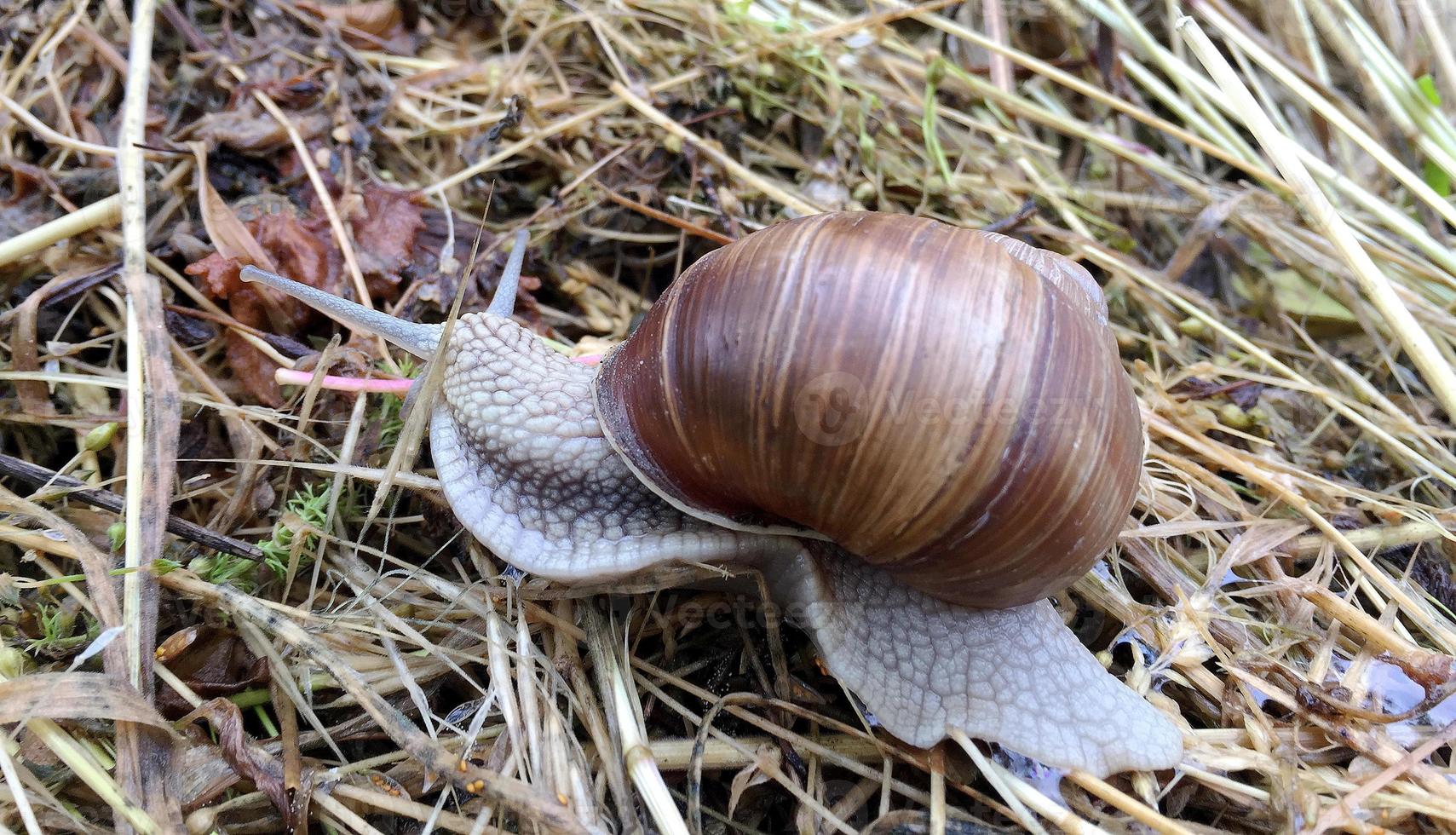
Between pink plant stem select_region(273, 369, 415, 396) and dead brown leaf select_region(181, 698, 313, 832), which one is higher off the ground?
pink plant stem select_region(273, 369, 415, 396)

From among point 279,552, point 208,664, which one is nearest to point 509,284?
point 279,552

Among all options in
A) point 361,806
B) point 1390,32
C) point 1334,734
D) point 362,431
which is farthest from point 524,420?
point 1390,32

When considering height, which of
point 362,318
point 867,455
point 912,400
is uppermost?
point 912,400

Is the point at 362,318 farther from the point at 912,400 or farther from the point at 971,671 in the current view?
the point at 971,671

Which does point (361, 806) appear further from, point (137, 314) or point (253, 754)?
point (137, 314)

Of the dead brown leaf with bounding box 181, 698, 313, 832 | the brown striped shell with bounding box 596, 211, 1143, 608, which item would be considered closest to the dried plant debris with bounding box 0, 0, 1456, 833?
the dead brown leaf with bounding box 181, 698, 313, 832

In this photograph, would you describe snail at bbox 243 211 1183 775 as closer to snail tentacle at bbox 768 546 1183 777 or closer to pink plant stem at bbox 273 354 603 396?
snail tentacle at bbox 768 546 1183 777

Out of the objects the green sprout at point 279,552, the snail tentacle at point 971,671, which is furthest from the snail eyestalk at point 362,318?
the snail tentacle at point 971,671
